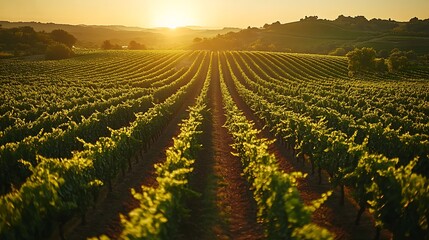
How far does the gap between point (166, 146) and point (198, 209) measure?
10354 mm

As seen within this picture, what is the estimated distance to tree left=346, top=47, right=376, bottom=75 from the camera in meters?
81.5

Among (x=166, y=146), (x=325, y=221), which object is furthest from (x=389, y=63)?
(x=325, y=221)

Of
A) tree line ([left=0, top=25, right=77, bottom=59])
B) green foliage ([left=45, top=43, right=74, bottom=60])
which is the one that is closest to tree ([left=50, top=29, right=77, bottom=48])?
tree line ([left=0, top=25, right=77, bottom=59])

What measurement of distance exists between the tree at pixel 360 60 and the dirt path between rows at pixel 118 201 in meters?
70.0

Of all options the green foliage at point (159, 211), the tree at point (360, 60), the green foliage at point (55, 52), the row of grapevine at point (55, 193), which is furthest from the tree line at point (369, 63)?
the green foliage at point (55, 52)

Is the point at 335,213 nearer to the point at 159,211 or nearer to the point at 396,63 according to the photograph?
the point at 159,211

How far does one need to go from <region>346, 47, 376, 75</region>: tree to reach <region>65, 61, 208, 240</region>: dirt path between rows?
7004 centimetres

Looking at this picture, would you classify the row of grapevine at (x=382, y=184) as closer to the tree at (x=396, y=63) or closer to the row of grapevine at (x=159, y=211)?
the row of grapevine at (x=159, y=211)

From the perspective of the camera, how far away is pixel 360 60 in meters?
81.5

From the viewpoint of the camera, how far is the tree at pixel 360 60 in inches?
3209

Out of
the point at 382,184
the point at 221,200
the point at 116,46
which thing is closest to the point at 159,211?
the point at 221,200

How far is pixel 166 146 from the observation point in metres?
23.6

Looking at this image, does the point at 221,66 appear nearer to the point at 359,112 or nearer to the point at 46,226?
the point at 359,112

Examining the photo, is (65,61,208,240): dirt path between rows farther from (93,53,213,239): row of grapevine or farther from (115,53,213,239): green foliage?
(115,53,213,239): green foliage
